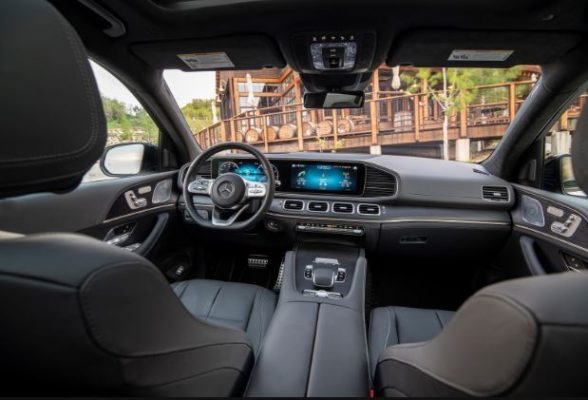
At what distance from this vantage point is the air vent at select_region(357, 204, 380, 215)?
2209mm

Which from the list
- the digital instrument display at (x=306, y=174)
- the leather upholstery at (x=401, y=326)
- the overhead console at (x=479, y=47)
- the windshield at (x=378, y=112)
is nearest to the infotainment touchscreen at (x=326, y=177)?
the digital instrument display at (x=306, y=174)

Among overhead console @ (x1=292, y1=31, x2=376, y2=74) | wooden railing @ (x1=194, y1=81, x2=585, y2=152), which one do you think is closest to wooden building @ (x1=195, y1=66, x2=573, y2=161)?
wooden railing @ (x1=194, y1=81, x2=585, y2=152)

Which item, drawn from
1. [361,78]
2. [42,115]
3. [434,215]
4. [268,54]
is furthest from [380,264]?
[42,115]

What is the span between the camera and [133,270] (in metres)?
0.65

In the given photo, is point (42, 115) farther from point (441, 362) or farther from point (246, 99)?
point (246, 99)

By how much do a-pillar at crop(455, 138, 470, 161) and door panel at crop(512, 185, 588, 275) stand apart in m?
0.45

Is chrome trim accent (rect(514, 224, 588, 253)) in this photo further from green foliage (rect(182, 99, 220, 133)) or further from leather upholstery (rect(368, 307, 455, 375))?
green foliage (rect(182, 99, 220, 133))

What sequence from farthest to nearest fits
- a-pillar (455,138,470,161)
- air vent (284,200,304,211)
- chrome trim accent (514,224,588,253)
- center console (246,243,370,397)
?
a-pillar (455,138,470,161)
air vent (284,200,304,211)
chrome trim accent (514,224,588,253)
center console (246,243,370,397)

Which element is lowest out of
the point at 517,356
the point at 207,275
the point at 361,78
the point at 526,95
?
the point at 207,275

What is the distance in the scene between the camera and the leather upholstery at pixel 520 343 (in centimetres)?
51

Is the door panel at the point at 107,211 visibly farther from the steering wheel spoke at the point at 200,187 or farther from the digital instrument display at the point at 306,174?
the digital instrument display at the point at 306,174

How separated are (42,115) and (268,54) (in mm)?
1648

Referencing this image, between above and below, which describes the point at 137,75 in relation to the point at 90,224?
above

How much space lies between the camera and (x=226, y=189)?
201 centimetres
